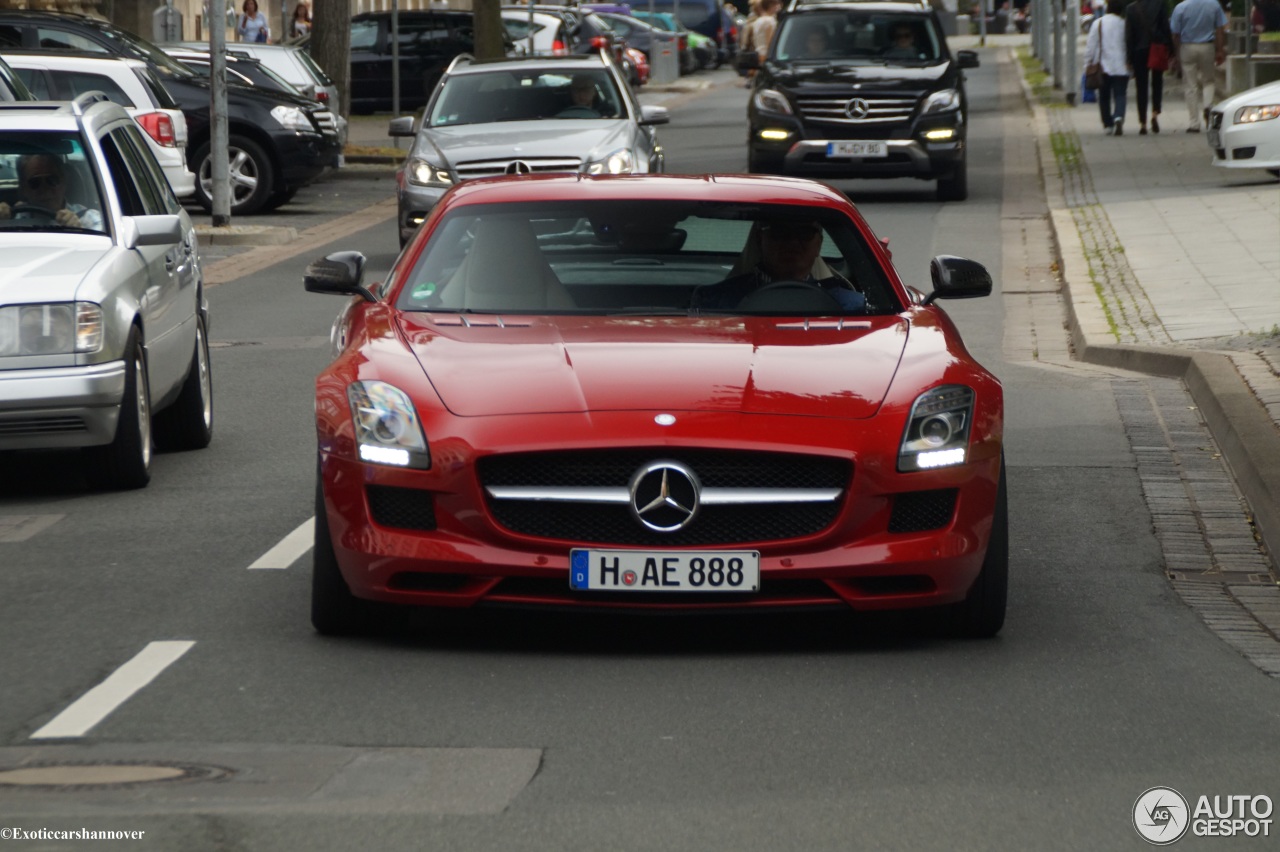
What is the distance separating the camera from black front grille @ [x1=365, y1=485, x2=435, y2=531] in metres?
6.44

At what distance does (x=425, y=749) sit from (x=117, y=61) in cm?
1875

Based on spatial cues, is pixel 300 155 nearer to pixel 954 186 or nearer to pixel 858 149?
pixel 858 149

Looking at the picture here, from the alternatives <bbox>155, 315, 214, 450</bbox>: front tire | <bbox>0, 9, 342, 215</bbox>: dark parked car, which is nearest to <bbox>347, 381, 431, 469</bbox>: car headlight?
<bbox>155, 315, 214, 450</bbox>: front tire

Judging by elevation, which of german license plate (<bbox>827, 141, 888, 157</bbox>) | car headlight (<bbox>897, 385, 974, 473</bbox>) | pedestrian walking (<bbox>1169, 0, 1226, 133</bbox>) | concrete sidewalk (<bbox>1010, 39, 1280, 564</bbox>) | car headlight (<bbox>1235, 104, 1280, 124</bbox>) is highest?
pedestrian walking (<bbox>1169, 0, 1226, 133</bbox>)

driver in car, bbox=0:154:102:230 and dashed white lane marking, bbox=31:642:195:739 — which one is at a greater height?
driver in car, bbox=0:154:102:230

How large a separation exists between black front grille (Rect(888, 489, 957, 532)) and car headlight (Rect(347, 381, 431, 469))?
1286 millimetres

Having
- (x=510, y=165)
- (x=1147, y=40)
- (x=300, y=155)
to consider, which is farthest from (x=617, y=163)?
(x=1147, y=40)

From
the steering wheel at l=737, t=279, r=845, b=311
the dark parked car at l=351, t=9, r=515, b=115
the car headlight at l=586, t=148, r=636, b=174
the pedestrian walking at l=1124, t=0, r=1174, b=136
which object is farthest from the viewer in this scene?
the dark parked car at l=351, t=9, r=515, b=115

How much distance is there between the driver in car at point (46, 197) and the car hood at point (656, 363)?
128 inches

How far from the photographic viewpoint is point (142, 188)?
421 inches

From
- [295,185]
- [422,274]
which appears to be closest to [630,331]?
[422,274]

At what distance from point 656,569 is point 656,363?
2.33 feet

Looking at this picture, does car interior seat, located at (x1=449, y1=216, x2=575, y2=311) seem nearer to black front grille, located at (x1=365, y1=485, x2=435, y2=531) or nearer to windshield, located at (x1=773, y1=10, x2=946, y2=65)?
black front grille, located at (x1=365, y1=485, x2=435, y2=531)

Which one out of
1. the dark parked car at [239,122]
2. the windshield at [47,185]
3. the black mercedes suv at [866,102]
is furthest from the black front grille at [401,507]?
the black mercedes suv at [866,102]
